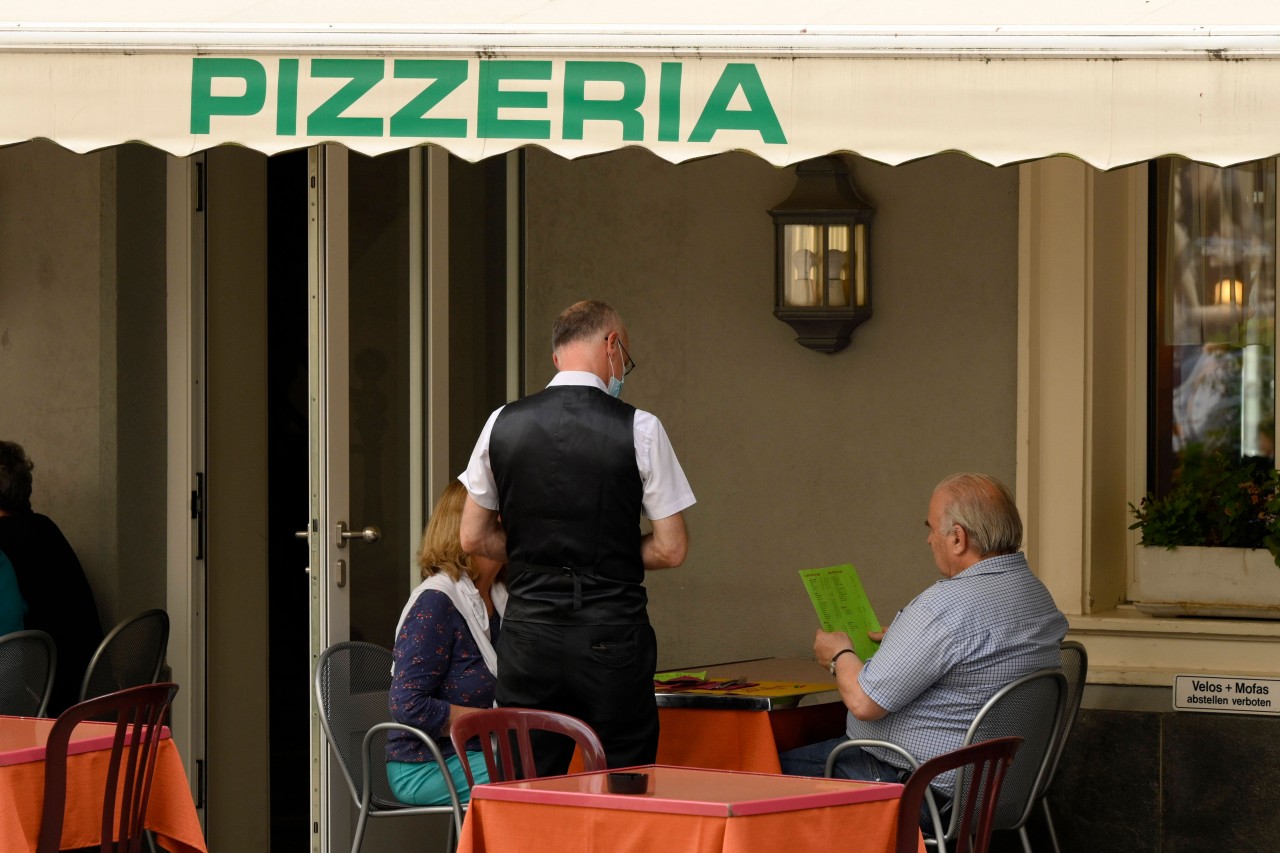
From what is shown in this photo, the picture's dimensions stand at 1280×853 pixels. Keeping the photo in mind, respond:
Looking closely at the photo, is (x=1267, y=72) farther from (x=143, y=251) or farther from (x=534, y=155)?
(x=143, y=251)

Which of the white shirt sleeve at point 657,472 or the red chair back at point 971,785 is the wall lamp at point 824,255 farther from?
the red chair back at point 971,785

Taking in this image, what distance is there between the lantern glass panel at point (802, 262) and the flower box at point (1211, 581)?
1327 mm

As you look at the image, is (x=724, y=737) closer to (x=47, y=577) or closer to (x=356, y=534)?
(x=356, y=534)

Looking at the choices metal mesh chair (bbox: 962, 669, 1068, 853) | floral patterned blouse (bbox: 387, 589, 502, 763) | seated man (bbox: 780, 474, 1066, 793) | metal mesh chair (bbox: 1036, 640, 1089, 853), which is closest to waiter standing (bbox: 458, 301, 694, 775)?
floral patterned blouse (bbox: 387, 589, 502, 763)

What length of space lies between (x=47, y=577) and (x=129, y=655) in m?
0.40

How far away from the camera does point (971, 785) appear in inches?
127

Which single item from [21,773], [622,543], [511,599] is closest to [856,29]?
[622,543]

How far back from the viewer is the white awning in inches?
129

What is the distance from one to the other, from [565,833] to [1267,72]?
197 centimetres

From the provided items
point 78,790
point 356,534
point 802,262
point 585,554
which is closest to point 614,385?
point 585,554

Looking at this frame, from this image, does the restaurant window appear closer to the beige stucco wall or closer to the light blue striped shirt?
the beige stucco wall

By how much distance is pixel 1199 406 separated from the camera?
208 inches

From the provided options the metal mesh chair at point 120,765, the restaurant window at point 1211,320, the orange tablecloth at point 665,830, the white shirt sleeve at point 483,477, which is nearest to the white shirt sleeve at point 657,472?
the white shirt sleeve at point 483,477

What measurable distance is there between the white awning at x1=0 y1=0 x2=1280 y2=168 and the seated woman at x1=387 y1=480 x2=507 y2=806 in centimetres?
121
